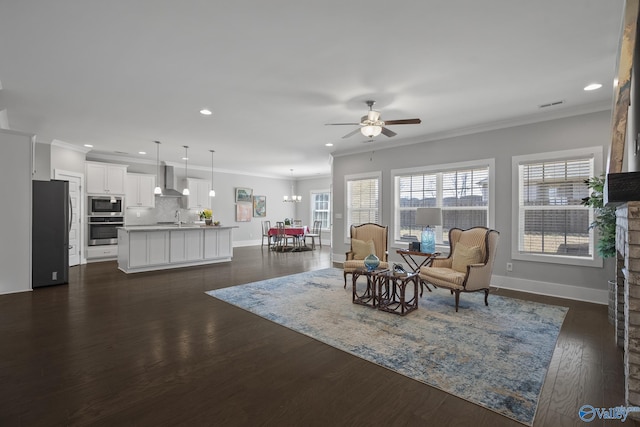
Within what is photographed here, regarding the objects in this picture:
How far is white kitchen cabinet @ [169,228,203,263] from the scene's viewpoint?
21.6 feet

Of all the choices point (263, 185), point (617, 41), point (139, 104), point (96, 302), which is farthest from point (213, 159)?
point (617, 41)

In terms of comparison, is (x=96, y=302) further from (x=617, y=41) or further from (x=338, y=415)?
(x=617, y=41)

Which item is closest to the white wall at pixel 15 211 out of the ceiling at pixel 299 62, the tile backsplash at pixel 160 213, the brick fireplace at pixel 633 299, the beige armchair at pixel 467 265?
the ceiling at pixel 299 62

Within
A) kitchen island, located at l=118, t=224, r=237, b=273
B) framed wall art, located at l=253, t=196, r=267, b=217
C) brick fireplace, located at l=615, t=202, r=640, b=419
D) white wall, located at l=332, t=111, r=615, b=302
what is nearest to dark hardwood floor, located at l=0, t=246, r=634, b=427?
brick fireplace, located at l=615, t=202, r=640, b=419

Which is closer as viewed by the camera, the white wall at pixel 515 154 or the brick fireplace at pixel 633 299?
the brick fireplace at pixel 633 299

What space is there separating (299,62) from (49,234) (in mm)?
5130

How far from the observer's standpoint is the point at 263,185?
11.8 meters

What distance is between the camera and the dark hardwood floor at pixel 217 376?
1.85 meters

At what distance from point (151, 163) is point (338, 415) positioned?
9032 mm

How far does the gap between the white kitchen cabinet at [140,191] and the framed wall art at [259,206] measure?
366 cm

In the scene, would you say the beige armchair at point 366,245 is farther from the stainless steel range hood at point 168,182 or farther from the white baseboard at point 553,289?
the stainless steel range hood at point 168,182

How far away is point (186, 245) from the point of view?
6770 mm

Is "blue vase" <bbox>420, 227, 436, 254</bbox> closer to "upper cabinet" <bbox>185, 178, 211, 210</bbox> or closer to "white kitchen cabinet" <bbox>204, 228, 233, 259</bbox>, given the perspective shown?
"white kitchen cabinet" <bbox>204, 228, 233, 259</bbox>

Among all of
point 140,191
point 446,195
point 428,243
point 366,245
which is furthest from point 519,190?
point 140,191
